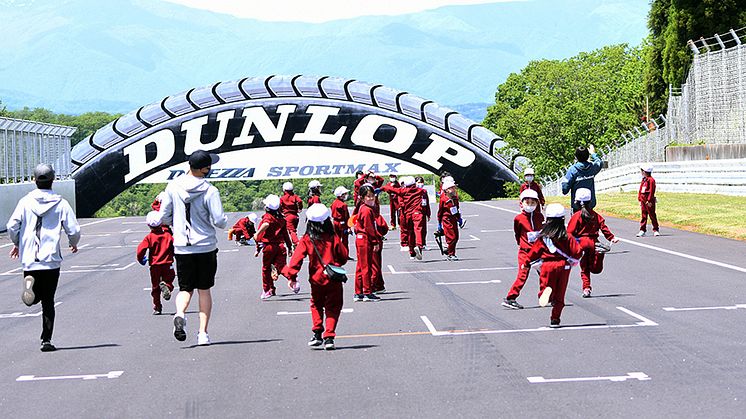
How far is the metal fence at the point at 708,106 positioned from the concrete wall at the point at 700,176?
2.02 meters

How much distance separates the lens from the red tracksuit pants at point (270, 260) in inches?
622

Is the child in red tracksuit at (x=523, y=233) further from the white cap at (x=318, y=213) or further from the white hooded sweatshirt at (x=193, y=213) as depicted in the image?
the white hooded sweatshirt at (x=193, y=213)

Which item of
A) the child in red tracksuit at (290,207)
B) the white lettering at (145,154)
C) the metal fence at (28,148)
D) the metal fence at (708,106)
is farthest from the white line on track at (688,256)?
Answer: the white lettering at (145,154)

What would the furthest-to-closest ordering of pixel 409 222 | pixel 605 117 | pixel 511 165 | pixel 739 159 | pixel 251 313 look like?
1. pixel 605 117
2. pixel 511 165
3. pixel 739 159
4. pixel 409 222
5. pixel 251 313

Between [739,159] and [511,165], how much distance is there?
29736 millimetres

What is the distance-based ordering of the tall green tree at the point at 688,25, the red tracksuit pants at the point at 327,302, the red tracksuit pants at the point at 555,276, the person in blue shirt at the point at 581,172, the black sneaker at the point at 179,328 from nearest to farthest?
the red tracksuit pants at the point at 327,302, the black sneaker at the point at 179,328, the red tracksuit pants at the point at 555,276, the person in blue shirt at the point at 581,172, the tall green tree at the point at 688,25

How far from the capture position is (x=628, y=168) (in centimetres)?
4978

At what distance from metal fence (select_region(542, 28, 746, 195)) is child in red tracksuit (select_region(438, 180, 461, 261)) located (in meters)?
20.6

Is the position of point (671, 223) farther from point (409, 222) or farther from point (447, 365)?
point (447, 365)

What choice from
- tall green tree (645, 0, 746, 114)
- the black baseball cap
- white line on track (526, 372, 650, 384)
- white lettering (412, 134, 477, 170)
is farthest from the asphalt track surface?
white lettering (412, 134, 477, 170)

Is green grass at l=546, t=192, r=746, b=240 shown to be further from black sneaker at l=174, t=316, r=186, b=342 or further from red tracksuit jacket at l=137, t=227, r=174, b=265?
black sneaker at l=174, t=316, r=186, b=342

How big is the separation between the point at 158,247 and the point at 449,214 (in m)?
7.13

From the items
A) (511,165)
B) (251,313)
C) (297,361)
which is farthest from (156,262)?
(511,165)

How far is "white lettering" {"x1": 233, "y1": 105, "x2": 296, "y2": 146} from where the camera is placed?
2520 inches
